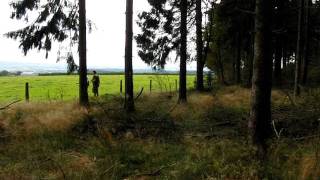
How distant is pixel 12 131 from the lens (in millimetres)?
11992

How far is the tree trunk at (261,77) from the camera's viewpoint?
8.73m

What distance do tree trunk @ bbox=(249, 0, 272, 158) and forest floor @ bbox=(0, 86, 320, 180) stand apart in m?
0.30

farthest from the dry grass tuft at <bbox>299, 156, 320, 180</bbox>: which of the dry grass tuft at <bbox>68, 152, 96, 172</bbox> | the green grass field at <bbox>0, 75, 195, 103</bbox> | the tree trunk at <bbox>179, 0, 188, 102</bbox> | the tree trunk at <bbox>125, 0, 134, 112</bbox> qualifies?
the green grass field at <bbox>0, 75, 195, 103</bbox>

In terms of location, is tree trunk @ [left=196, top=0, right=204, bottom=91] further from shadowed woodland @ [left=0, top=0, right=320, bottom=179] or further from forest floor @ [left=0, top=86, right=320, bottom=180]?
forest floor @ [left=0, top=86, right=320, bottom=180]

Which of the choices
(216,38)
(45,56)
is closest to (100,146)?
(45,56)

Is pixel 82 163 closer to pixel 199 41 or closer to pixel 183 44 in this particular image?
pixel 183 44

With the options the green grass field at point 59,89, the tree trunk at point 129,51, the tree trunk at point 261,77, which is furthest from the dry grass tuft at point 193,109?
the tree trunk at point 261,77

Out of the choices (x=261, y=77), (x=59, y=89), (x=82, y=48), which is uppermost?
(x=82, y=48)

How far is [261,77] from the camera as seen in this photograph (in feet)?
29.0

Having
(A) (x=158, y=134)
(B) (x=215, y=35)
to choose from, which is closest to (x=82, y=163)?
(A) (x=158, y=134)

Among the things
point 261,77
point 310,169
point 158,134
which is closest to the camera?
point 310,169

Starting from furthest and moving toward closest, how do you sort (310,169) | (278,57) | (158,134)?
(278,57)
(158,134)
(310,169)

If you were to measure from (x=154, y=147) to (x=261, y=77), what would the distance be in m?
2.75

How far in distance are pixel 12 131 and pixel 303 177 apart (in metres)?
8.22
